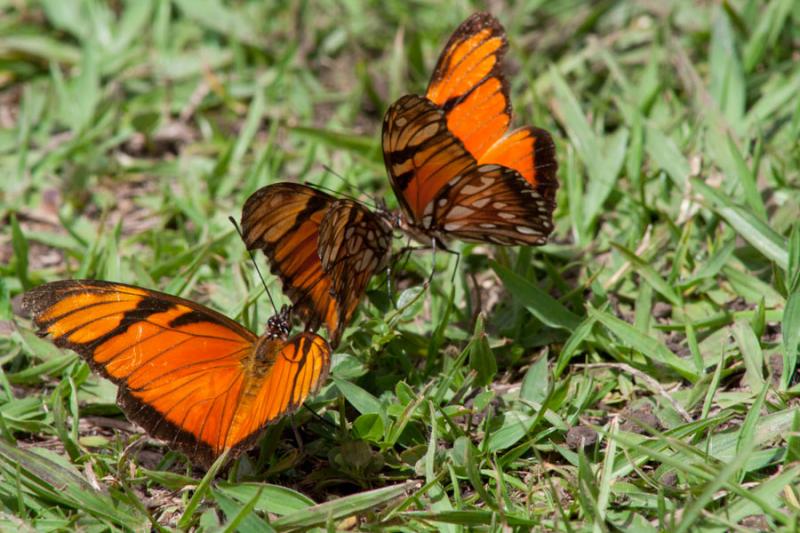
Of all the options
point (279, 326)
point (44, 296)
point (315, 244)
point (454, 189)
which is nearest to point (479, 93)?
point (454, 189)

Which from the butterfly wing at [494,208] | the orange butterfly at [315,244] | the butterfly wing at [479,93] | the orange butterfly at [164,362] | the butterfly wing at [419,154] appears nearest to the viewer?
the orange butterfly at [164,362]

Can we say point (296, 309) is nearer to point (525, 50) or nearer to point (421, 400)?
point (421, 400)

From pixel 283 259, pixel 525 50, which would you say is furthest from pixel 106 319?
pixel 525 50

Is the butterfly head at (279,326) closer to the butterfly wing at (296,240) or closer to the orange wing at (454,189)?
the butterfly wing at (296,240)

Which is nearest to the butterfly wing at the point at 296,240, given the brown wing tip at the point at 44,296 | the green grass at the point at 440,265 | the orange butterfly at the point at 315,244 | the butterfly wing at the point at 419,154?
the orange butterfly at the point at 315,244

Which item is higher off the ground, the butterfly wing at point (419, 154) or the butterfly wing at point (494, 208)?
the butterfly wing at point (419, 154)

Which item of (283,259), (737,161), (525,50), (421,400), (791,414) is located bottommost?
(791,414)

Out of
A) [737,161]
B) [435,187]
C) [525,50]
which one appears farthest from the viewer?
[525,50]
